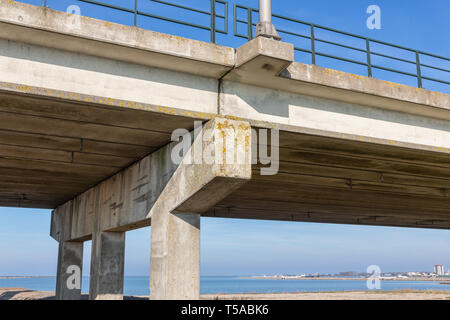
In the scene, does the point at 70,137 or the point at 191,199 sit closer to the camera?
the point at 191,199

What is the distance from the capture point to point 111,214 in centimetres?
1466

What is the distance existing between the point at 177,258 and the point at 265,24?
5230 mm

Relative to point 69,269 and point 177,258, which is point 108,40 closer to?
point 177,258

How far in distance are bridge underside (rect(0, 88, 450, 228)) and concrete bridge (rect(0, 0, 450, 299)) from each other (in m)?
0.07

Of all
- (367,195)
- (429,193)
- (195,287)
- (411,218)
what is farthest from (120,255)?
(411,218)

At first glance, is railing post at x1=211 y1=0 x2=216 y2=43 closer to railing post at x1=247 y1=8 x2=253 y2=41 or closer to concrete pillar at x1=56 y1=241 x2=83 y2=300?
railing post at x1=247 y1=8 x2=253 y2=41

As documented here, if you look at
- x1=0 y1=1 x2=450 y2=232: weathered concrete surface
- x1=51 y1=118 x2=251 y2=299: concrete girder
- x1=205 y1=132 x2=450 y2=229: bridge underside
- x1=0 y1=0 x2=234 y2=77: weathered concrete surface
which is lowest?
x1=51 y1=118 x2=251 y2=299: concrete girder

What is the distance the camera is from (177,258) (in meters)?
10.1

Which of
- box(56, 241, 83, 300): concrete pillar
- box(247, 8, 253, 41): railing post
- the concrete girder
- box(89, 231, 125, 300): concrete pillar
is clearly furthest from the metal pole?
box(56, 241, 83, 300): concrete pillar

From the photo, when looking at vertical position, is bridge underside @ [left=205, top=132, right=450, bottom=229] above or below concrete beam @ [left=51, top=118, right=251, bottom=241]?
above

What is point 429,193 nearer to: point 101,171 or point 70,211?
point 101,171

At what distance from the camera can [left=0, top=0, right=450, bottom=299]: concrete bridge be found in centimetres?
873

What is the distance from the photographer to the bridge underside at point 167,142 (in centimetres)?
985

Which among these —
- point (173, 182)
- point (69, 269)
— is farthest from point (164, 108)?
point (69, 269)
